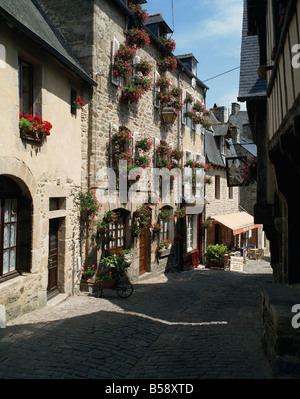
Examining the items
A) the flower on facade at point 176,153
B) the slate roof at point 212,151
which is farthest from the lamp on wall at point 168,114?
the slate roof at point 212,151

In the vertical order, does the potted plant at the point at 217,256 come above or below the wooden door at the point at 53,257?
below

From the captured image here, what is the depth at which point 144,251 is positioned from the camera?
41.5 ft

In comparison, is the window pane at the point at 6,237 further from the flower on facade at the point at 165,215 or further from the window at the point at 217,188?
the window at the point at 217,188

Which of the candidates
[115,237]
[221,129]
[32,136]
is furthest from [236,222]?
[32,136]

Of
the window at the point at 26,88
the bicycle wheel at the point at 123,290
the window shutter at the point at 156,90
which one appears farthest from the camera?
the window shutter at the point at 156,90

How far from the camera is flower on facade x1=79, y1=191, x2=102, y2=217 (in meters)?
8.97

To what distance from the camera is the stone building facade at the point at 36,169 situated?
616 cm

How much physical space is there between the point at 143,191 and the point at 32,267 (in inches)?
225

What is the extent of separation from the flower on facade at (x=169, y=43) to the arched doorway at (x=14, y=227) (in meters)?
9.41

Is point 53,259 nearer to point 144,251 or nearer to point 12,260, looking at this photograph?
point 12,260
